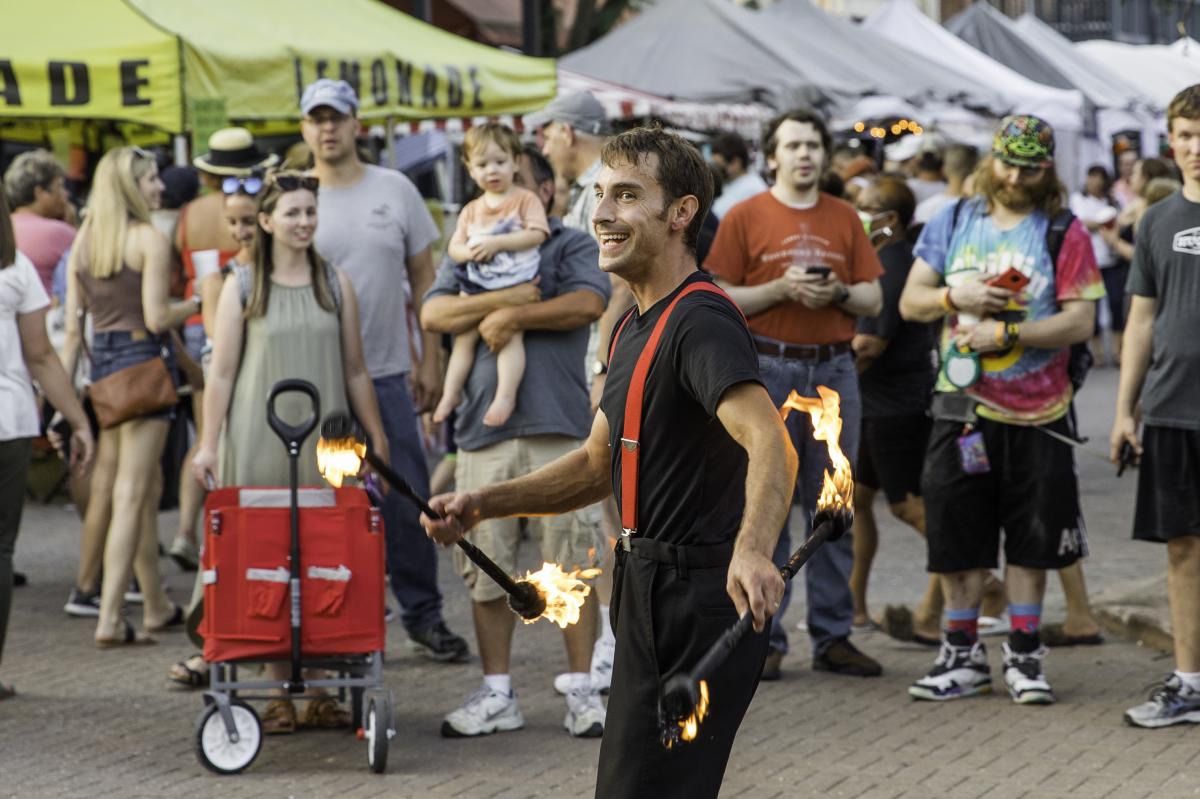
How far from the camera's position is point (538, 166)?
7055mm

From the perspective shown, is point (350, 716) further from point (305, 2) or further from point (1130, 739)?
point (305, 2)

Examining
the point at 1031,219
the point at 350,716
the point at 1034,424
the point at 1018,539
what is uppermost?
the point at 1031,219

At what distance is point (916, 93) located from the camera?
2000 centimetres

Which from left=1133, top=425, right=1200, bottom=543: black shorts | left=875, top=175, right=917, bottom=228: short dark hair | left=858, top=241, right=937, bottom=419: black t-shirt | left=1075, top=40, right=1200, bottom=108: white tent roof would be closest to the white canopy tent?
left=1075, top=40, right=1200, bottom=108: white tent roof

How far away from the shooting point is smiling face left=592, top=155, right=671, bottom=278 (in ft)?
12.4

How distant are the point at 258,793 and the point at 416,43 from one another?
6.70 m

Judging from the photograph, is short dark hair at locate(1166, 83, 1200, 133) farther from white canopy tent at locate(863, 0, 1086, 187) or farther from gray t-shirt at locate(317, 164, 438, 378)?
white canopy tent at locate(863, 0, 1086, 187)

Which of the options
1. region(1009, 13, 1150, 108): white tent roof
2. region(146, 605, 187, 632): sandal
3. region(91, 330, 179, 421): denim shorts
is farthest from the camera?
region(1009, 13, 1150, 108): white tent roof

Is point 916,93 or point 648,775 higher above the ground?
point 916,93

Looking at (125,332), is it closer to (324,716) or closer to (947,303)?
(324,716)

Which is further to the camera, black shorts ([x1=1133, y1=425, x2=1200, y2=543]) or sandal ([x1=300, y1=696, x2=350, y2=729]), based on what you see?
sandal ([x1=300, y1=696, x2=350, y2=729])

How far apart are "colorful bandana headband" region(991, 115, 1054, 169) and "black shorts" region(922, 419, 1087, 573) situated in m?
0.98

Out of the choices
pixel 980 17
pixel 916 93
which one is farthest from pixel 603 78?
pixel 980 17

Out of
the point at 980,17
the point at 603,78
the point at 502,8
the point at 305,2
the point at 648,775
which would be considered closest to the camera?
the point at 648,775
